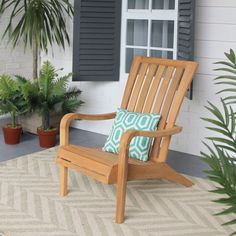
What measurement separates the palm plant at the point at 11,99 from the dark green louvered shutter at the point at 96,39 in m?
0.62

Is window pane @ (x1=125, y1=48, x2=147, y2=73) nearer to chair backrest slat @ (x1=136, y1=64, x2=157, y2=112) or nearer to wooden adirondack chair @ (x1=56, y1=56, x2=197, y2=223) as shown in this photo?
wooden adirondack chair @ (x1=56, y1=56, x2=197, y2=223)

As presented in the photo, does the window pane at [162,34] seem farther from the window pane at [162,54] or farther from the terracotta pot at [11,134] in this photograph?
the terracotta pot at [11,134]

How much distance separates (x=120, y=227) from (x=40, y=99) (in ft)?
6.68

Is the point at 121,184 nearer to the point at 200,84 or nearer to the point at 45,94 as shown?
the point at 200,84

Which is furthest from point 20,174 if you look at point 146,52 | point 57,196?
point 146,52

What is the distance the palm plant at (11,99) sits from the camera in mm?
4391

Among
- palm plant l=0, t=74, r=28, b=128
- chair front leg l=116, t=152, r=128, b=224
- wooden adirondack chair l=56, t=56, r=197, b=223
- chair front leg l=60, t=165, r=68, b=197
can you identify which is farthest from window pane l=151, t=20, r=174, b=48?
chair front leg l=116, t=152, r=128, b=224

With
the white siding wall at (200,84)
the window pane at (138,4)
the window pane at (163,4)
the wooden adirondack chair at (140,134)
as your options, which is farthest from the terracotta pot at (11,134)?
the window pane at (163,4)

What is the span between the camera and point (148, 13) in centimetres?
451

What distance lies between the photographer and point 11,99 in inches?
176

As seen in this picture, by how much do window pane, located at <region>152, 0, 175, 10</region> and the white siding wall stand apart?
1.16 feet

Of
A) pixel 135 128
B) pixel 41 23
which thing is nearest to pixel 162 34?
pixel 41 23

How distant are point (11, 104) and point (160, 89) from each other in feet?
5.70

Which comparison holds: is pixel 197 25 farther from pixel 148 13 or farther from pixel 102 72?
pixel 102 72
